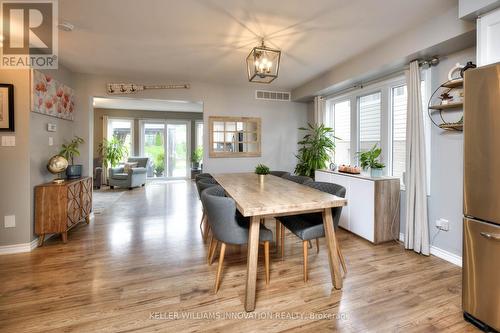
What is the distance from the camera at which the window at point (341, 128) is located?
440 centimetres

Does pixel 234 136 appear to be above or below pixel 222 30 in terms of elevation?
below

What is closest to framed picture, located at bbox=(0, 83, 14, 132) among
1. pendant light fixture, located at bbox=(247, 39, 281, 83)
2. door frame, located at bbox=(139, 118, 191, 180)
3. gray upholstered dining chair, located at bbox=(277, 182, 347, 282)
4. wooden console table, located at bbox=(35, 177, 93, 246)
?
wooden console table, located at bbox=(35, 177, 93, 246)

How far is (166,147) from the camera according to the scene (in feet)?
29.5

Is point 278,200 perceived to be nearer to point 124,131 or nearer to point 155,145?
point 155,145

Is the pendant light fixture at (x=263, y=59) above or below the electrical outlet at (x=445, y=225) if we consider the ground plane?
above

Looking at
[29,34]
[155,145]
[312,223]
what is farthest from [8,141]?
[155,145]

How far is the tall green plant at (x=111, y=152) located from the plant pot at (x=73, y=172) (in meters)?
4.29

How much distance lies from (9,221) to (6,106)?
1336 millimetres

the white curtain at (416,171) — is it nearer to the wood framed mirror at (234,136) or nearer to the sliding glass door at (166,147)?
the wood framed mirror at (234,136)

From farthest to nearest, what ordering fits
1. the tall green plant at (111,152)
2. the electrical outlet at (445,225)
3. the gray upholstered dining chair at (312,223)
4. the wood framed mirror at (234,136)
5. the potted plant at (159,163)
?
the potted plant at (159,163) < the tall green plant at (111,152) < the wood framed mirror at (234,136) < the electrical outlet at (445,225) < the gray upholstered dining chair at (312,223)

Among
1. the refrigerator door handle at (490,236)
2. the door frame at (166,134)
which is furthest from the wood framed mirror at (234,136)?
the door frame at (166,134)

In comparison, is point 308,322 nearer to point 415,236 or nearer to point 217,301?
point 217,301

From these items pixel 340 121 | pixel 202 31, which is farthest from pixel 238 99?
pixel 202 31

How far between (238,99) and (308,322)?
13.7ft
